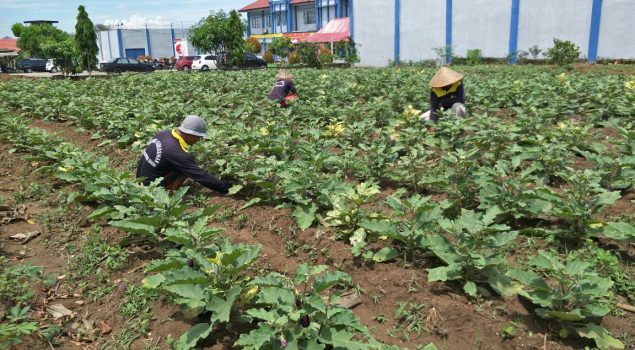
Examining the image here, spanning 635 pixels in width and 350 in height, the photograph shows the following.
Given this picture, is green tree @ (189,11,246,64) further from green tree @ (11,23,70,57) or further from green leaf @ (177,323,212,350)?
green leaf @ (177,323,212,350)

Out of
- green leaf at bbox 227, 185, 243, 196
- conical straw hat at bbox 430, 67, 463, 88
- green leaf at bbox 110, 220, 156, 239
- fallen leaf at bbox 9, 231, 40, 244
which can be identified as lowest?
fallen leaf at bbox 9, 231, 40, 244

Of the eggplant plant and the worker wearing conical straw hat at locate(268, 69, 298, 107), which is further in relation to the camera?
the worker wearing conical straw hat at locate(268, 69, 298, 107)

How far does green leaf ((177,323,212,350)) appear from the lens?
8.89 ft

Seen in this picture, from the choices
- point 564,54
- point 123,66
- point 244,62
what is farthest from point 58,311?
point 123,66

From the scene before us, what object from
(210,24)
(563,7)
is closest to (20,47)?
(210,24)

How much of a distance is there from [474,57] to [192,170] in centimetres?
2378

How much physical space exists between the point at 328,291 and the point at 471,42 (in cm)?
2760

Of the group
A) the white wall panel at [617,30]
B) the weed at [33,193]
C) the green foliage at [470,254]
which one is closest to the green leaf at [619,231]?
the green foliage at [470,254]

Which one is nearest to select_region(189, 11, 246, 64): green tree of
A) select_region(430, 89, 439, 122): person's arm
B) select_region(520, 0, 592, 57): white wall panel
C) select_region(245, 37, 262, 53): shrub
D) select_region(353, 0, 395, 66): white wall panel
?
select_region(353, 0, 395, 66): white wall panel

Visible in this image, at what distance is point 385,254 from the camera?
3637 millimetres

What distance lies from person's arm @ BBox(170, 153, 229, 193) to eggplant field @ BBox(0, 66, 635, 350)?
17cm

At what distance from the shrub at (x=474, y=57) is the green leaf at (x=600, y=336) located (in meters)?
24.4

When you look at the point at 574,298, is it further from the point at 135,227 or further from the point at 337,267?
the point at 135,227

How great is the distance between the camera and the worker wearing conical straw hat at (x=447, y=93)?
276 inches
